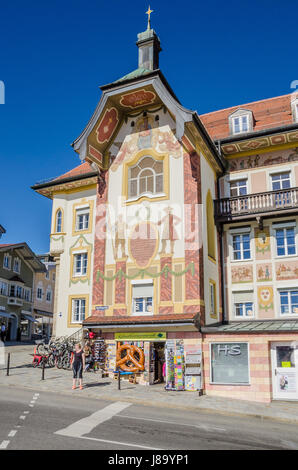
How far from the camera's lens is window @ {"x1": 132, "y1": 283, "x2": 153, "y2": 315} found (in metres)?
22.4

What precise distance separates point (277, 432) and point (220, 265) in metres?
12.9

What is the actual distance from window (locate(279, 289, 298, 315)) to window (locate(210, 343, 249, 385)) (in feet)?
14.3

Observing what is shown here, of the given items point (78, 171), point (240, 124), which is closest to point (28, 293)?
point (78, 171)

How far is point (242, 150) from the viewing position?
2536 cm

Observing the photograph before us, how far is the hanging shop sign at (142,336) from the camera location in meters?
21.2

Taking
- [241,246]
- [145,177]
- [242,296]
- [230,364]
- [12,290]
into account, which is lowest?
[230,364]

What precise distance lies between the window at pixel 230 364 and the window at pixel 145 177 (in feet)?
29.5

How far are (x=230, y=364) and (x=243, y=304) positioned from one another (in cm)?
498

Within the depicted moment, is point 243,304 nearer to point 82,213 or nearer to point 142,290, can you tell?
point 142,290

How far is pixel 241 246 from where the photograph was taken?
79.6ft

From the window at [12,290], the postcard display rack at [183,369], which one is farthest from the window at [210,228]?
the window at [12,290]

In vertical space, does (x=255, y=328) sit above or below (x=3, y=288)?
below

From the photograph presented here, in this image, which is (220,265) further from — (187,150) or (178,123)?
(178,123)
